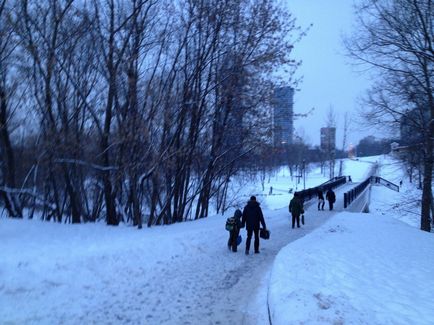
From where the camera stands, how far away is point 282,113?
2314 cm

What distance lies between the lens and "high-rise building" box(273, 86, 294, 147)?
22.7 meters

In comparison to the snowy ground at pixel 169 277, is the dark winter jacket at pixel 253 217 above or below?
above

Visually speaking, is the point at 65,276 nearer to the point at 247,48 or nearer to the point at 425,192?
the point at 247,48

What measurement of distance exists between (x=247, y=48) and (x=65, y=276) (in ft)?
52.3

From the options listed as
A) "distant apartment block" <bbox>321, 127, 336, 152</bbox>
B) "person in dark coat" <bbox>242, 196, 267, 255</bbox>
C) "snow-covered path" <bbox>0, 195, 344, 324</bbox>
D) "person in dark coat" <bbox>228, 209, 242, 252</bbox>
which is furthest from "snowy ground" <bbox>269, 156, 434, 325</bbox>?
"distant apartment block" <bbox>321, 127, 336, 152</bbox>

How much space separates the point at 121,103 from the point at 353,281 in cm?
1251

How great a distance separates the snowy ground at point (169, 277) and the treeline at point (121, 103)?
3583mm

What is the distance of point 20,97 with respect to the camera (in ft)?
57.8

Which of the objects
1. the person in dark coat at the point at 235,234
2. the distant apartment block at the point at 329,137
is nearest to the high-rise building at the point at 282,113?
the person in dark coat at the point at 235,234

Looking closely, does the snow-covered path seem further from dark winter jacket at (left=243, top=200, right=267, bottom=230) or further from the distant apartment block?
the distant apartment block

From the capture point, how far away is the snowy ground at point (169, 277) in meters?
7.35

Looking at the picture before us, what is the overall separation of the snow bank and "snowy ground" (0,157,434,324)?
37 millimetres

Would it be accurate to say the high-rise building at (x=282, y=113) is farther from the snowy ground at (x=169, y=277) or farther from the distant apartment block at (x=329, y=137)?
the distant apartment block at (x=329, y=137)

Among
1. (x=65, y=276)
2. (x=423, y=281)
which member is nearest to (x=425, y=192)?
(x=423, y=281)
